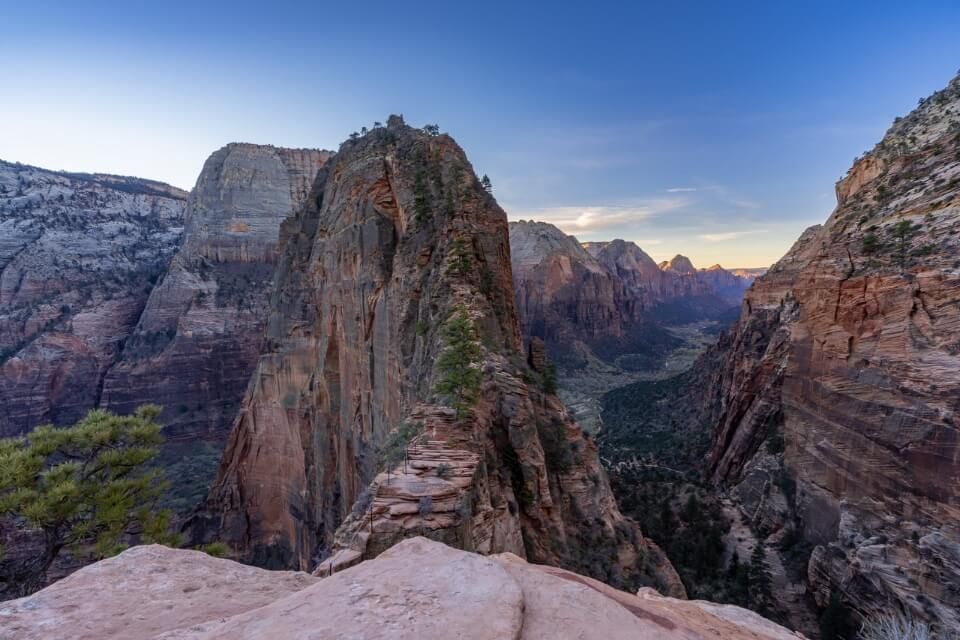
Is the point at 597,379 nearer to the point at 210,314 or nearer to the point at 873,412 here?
the point at 210,314

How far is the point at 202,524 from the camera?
36.6m

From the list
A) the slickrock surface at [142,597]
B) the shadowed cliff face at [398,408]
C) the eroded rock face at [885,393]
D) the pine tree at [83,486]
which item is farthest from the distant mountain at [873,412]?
the pine tree at [83,486]

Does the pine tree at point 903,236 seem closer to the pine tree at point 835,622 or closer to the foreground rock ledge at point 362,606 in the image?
the pine tree at point 835,622

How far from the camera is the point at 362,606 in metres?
3.96

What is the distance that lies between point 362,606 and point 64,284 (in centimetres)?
8879

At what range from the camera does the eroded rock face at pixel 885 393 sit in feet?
62.3

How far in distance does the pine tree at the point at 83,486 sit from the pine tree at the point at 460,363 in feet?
31.4

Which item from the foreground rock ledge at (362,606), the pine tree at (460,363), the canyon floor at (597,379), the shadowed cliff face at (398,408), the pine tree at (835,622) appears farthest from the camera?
the canyon floor at (597,379)

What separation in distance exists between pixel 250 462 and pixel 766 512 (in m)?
39.6

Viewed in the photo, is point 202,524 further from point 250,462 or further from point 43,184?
point 43,184

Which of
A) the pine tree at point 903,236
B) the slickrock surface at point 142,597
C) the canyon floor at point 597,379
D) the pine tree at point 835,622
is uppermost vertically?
the pine tree at point 903,236

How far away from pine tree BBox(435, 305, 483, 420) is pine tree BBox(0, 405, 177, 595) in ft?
31.4

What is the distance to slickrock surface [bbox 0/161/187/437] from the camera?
58388 mm

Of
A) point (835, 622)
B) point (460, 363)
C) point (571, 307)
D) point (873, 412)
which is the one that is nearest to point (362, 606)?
point (460, 363)
